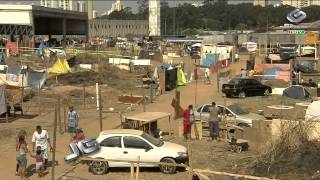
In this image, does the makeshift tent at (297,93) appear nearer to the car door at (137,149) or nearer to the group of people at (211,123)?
the group of people at (211,123)

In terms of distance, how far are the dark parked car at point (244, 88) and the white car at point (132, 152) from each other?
2159 centimetres

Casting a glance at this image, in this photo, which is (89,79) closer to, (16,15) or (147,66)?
(147,66)

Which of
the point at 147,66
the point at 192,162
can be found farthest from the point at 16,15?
the point at 192,162

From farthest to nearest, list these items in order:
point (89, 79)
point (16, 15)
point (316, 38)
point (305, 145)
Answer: point (16, 15) → point (316, 38) → point (89, 79) → point (305, 145)

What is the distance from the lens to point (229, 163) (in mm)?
19672

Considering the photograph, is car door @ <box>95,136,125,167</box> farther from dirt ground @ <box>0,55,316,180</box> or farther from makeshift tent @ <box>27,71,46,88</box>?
makeshift tent @ <box>27,71,46,88</box>

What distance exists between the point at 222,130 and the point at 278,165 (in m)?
8.75

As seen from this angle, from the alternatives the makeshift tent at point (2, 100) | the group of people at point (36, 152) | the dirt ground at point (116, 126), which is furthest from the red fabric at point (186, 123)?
the makeshift tent at point (2, 100)

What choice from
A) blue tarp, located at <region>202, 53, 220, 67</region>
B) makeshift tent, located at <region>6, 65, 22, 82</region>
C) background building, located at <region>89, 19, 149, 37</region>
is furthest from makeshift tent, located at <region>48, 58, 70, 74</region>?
background building, located at <region>89, 19, 149, 37</region>

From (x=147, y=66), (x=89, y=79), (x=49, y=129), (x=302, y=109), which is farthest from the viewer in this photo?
(x=147, y=66)

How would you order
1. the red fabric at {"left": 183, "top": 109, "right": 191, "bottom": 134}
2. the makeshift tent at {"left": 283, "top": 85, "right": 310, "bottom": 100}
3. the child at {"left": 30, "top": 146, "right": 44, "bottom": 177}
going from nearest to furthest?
the child at {"left": 30, "top": 146, "right": 44, "bottom": 177} < the red fabric at {"left": 183, "top": 109, "right": 191, "bottom": 134} < the makeshift tent at {"left": 283, "top": 85, "right": 310, "bottom": 100}

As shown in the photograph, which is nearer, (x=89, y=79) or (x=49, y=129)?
(x=49, y=129)

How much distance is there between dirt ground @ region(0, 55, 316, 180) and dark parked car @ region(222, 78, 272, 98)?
0.81m

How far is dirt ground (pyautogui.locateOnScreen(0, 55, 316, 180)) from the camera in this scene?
18594 mm
